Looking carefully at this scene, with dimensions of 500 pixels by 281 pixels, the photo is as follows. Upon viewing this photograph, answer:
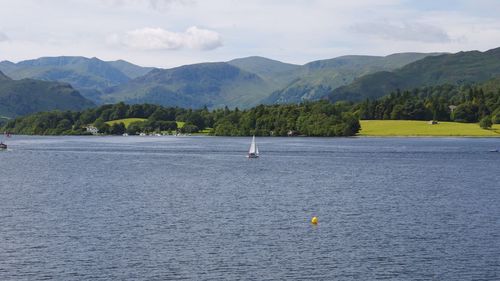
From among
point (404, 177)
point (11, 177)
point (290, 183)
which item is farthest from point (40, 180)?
point (404, 177)

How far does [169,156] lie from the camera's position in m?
197

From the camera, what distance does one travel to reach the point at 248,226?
242ft

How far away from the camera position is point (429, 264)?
57688 mm

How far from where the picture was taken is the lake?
5594cm

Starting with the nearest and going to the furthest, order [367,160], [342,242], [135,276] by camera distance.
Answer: [135,276]
[342,242]
[367,160]

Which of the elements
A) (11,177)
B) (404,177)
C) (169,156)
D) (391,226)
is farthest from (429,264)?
(169,156)

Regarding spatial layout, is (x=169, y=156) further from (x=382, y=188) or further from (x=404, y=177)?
(x=382, y=188)

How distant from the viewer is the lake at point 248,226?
2202 inches

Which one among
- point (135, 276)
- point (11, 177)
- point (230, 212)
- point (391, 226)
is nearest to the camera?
point (135, 276)

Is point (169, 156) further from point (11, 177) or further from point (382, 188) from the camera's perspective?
point (382, 188)

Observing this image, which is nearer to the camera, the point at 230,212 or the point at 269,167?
the point at 230,212

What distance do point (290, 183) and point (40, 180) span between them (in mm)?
45552

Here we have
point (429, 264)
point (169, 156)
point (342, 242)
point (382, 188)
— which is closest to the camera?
point (429, 264)

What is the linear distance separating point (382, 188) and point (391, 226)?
38690mm
